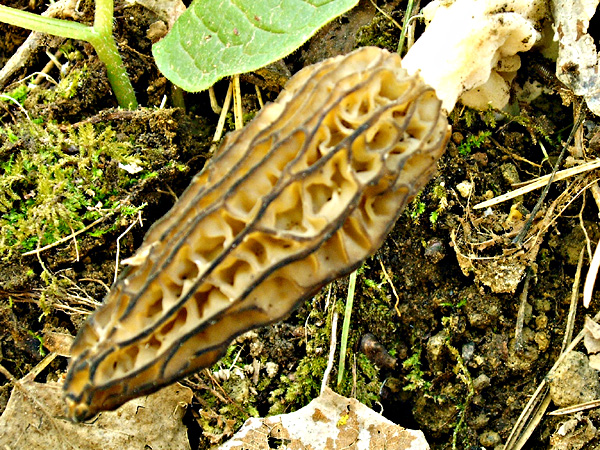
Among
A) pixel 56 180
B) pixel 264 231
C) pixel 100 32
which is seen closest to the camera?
pixel 264 231

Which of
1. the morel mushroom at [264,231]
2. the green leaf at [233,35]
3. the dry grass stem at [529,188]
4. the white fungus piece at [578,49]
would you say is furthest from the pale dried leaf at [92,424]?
the white fungus piece at [578,49]

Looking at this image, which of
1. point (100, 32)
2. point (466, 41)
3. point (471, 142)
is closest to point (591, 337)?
point (471, 142)

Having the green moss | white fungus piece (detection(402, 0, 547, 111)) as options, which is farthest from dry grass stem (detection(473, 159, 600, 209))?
white fungus piece (detection(402, 0, 547, 111))

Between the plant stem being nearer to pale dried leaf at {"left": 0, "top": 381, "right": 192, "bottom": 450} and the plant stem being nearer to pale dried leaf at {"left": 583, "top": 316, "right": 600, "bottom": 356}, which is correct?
pale dried leaf at {"left": 0, "top": 381, "right": 192, "bottom": 450}

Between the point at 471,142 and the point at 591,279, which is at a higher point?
the point at 471,142

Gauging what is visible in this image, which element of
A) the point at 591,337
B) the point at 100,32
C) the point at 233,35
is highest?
the point at 100,32

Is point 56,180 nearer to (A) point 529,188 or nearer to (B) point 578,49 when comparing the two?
(A) point 529,188
